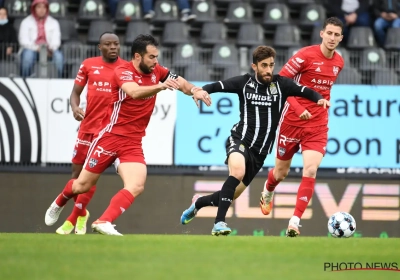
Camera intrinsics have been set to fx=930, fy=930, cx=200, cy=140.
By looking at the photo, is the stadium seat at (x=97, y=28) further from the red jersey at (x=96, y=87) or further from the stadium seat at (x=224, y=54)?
the red jersey at (x=96, y=87)

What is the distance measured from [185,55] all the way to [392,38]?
4159 millimetres

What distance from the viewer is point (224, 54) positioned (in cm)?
1599

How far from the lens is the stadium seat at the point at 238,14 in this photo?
58.1ft

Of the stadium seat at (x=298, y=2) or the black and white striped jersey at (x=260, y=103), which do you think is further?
the stadium seat at (x=298, y=2)

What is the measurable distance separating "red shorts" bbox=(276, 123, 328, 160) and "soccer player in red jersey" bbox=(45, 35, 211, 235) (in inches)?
65.3

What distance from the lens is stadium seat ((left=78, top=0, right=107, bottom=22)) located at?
17.3 metres

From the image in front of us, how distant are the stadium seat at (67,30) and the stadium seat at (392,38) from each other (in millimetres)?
5693

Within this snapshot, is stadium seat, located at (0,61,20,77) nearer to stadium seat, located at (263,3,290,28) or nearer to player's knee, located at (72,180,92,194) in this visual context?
player's knee, located at (72,180,92,194)

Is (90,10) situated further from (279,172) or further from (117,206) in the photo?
(117,206)

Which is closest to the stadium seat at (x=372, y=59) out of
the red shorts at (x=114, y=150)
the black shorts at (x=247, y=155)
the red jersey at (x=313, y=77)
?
the red jersey at (x=313, y=77)

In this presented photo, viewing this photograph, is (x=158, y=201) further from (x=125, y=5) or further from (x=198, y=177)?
(x=125, y=5)

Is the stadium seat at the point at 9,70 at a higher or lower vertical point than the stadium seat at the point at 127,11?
lower

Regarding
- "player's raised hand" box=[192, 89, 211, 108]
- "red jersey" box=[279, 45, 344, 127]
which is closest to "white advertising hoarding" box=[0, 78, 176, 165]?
"red jersey" box=[279, 45, 344, 127]

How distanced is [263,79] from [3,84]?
5.70m
